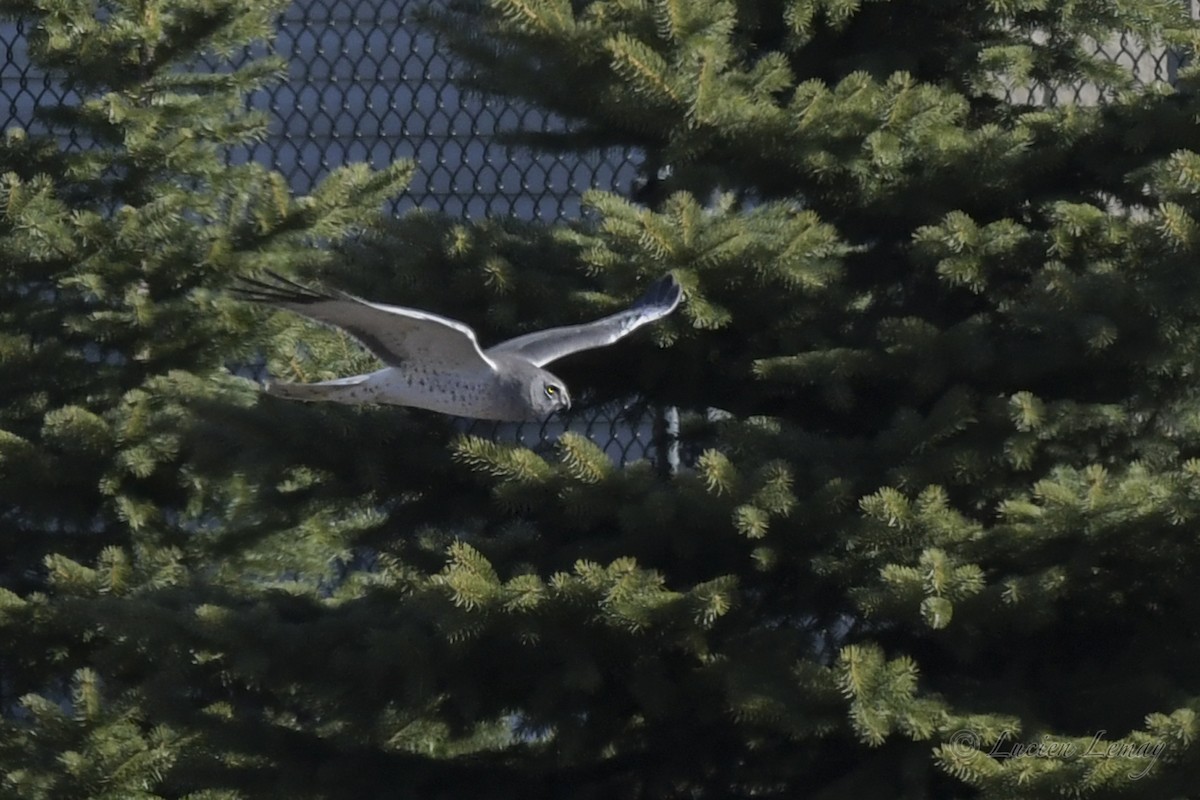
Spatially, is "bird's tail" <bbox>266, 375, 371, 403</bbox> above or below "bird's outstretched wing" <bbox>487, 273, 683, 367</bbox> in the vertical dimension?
below

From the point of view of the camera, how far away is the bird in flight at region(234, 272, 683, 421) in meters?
3.28

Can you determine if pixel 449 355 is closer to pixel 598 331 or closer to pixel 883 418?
pixel 598 331

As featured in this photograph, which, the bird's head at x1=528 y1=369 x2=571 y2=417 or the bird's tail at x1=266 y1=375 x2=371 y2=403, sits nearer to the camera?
the bird's tail at x1=266 y1=375 x2=371 y2=403

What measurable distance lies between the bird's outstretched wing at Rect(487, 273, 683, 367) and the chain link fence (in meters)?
1.54

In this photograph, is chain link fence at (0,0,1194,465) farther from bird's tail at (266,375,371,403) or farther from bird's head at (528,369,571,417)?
bird's tail at (266,375,371,403)

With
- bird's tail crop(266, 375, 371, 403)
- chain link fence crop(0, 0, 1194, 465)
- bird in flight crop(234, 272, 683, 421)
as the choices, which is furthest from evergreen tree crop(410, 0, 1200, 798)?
chain link fence crop(0, 0, 1194, 465)

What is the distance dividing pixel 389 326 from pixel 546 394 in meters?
0.38

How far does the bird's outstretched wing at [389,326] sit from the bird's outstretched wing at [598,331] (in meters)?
0.08

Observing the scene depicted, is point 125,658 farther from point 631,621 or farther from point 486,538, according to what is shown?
point 631,621

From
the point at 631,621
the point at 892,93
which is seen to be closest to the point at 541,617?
the point at 631,621
